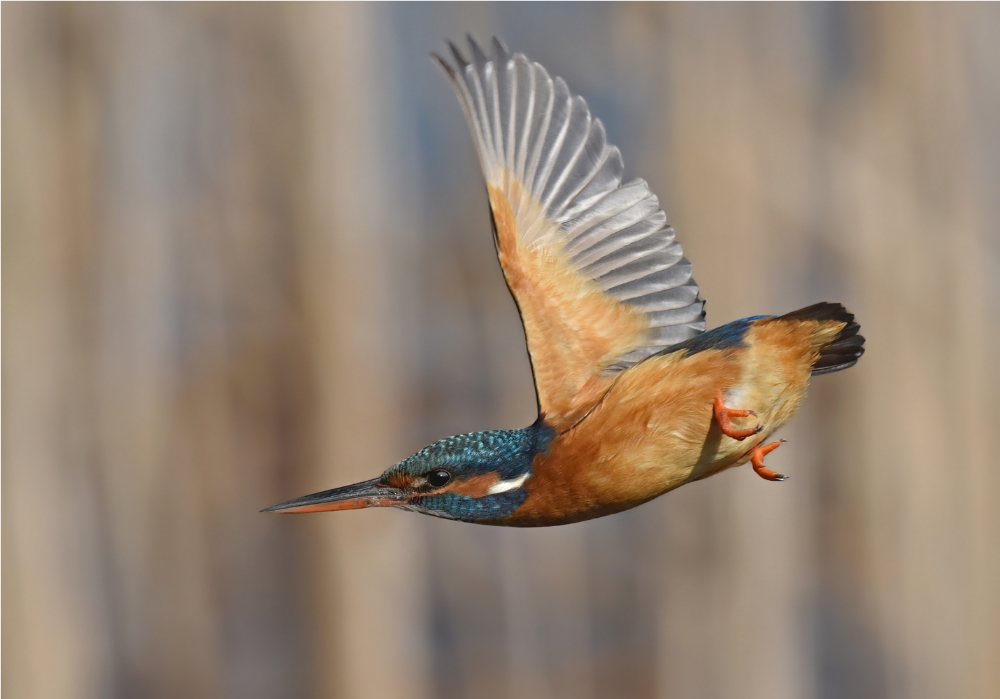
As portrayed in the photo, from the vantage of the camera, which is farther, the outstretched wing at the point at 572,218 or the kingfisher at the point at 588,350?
the outstretched wing at the point at 572,218

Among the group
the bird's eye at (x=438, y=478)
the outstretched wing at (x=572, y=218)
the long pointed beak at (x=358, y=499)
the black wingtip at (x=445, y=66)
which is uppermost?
the black wingtip at (x=445, y=66)

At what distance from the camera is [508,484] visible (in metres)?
1.01

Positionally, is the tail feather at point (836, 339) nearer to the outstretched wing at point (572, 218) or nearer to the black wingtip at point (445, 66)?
the outstretched wing at point (572, 218)

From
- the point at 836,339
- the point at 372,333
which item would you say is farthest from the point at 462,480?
the point at 372,333

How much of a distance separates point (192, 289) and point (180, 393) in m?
0.29

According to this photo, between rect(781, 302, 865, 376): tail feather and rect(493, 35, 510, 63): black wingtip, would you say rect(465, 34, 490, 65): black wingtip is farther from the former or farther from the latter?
rect(781, 302, 865, 376): tail feather

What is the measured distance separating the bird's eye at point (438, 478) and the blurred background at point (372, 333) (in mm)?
1617

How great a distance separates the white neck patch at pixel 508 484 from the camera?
101 cm

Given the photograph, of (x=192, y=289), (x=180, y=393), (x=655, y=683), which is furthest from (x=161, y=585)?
(x=655, y=683)

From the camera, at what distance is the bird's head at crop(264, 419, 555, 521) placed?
3.30 ft

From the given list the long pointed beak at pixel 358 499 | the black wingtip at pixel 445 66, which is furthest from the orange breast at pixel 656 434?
the black wingtip at pixel 445 66

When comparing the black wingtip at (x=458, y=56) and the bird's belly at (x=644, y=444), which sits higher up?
the black wingtip at (x=458, y=56)

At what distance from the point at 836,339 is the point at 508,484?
40 centimetres

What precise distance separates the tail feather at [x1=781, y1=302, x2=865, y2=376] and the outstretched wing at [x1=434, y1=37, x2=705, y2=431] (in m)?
0.16
